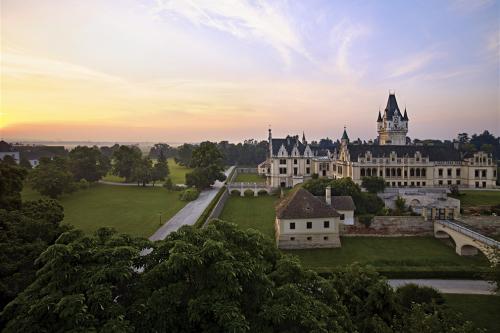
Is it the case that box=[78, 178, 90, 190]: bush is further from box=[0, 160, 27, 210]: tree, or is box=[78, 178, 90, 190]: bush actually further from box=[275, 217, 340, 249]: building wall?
box=[275, 217, 340, 249]: building wall

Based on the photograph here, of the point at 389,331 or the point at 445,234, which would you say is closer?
the point at 389,331

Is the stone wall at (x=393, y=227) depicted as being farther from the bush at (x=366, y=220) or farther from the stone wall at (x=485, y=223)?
the stone wall at (x=485, y=223)

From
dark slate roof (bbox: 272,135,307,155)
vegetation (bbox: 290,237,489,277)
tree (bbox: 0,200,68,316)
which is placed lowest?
vegetation (bbox: 290,237,489,277)

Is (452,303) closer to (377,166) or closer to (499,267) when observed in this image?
(499,267)

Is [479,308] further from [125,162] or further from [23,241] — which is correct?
[125,162]

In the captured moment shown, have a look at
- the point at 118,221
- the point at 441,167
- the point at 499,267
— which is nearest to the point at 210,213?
the point at 118,221

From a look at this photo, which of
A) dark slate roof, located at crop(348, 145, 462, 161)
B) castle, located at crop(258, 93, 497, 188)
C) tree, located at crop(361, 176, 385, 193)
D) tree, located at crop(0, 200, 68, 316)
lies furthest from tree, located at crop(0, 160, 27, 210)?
dark slate roof, located at crop(348, 145, 462, 161)

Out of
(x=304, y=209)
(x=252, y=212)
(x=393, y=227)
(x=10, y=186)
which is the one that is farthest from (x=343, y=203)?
(x=10, y=186)
